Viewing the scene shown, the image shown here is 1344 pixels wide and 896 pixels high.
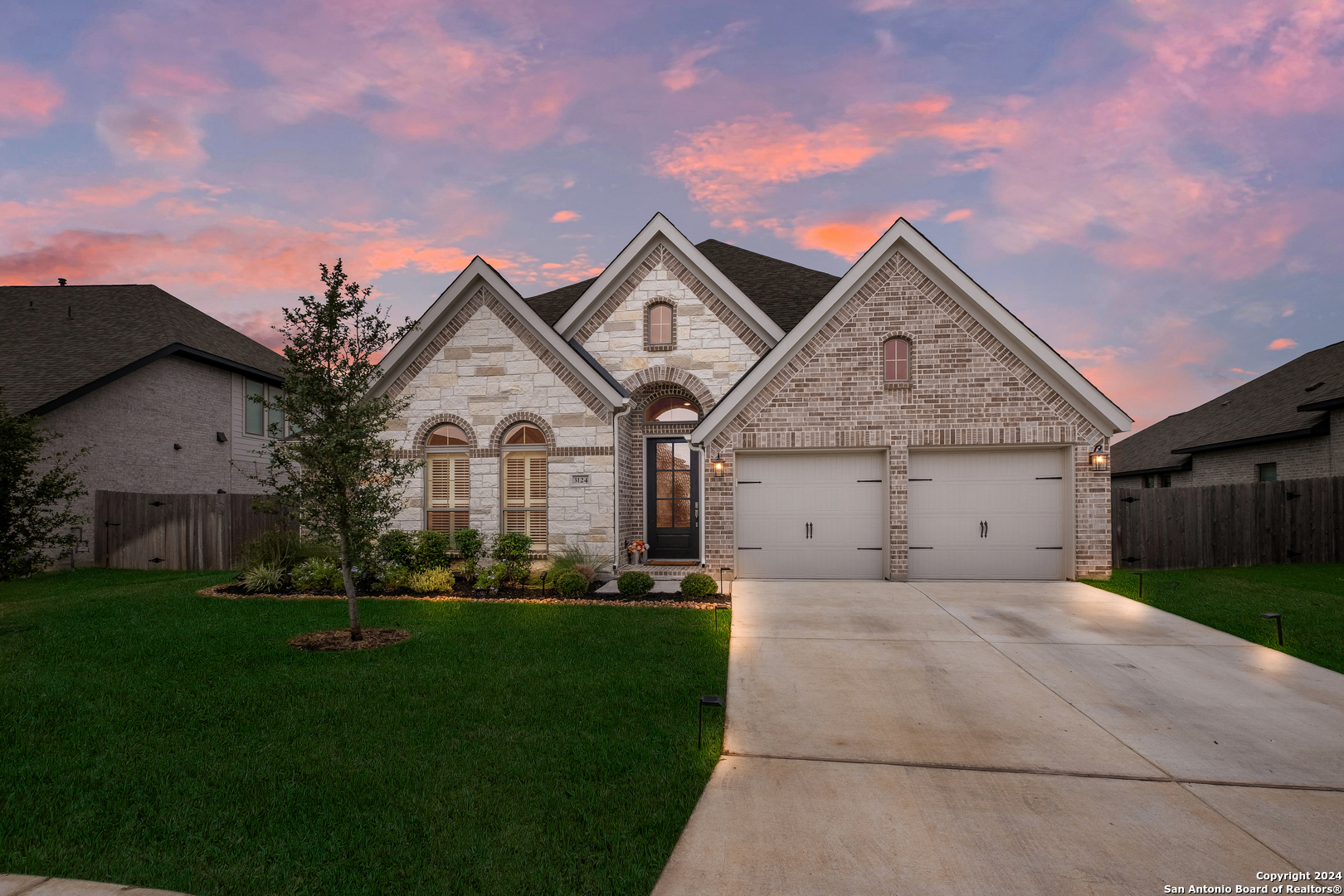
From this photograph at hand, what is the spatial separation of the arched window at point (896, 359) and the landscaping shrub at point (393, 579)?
1018 cm

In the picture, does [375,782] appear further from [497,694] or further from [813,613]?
[813,613]

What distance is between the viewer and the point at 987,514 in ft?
40.7

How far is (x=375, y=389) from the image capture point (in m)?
13.6

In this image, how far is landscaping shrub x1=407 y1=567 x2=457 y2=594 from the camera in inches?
453

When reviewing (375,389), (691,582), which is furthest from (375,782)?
(375,389)

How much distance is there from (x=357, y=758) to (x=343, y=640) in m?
4.07

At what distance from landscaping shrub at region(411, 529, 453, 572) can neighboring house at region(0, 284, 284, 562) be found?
7167 millimetres

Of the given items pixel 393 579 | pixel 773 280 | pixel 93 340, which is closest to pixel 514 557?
pixel 393 579

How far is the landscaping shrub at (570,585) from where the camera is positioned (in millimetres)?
11195

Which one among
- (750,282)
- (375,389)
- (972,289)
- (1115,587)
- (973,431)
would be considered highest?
(750,282)

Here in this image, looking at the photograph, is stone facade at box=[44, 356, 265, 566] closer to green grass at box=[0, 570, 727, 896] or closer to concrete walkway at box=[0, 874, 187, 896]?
green grass at box=[0, 570, 727, 896]

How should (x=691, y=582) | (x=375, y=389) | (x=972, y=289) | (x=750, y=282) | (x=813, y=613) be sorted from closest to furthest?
(x=813, y=613)
(x=691, y=582)
(x=972, y=289)
(x=375, y=389)
(x=750, y=282)

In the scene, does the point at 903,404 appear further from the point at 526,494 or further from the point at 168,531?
the point at 168,531

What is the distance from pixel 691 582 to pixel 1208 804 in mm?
7601
